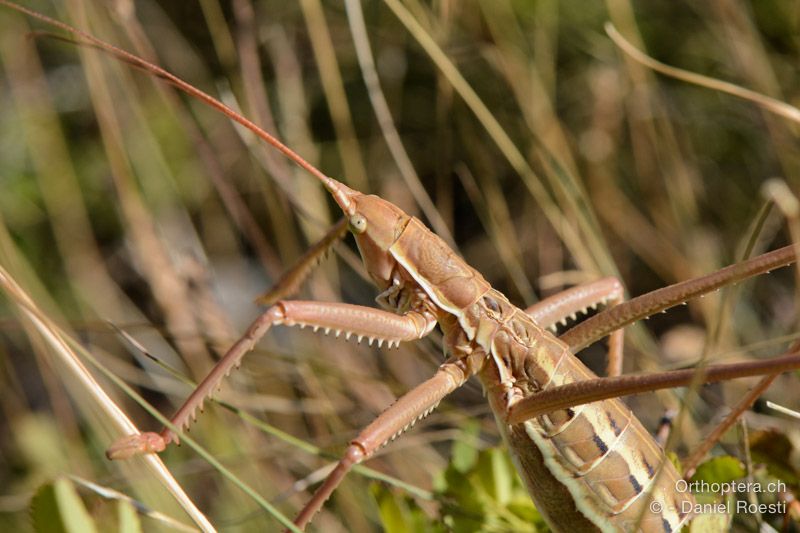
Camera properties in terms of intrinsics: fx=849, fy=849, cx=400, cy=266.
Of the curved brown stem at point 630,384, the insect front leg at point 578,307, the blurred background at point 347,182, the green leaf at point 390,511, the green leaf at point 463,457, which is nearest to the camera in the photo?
the curved brown stem at point 630,384

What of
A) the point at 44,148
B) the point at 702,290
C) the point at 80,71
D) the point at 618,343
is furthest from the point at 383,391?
the point at 80,71

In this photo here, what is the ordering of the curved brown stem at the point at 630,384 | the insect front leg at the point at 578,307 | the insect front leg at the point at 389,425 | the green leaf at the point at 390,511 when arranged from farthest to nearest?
1. the insect front leg at the point at 578,307
2. the green leaf at the point at 390,511
3. the insect front leg at the point at 389,425
4. the curved brown stem at the point at 630,384

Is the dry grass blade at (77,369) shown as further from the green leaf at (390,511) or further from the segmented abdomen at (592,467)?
the segmented abdomen at (592,467)

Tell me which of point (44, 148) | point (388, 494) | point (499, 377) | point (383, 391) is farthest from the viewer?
point (44, 148)

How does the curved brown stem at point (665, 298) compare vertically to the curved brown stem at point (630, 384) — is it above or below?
above

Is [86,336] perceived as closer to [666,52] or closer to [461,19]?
[461,19]

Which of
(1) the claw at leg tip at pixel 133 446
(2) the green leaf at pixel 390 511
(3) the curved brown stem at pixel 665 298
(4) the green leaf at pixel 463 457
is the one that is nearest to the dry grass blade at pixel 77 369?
(1) the claw at leg tip at pixel 133 446
